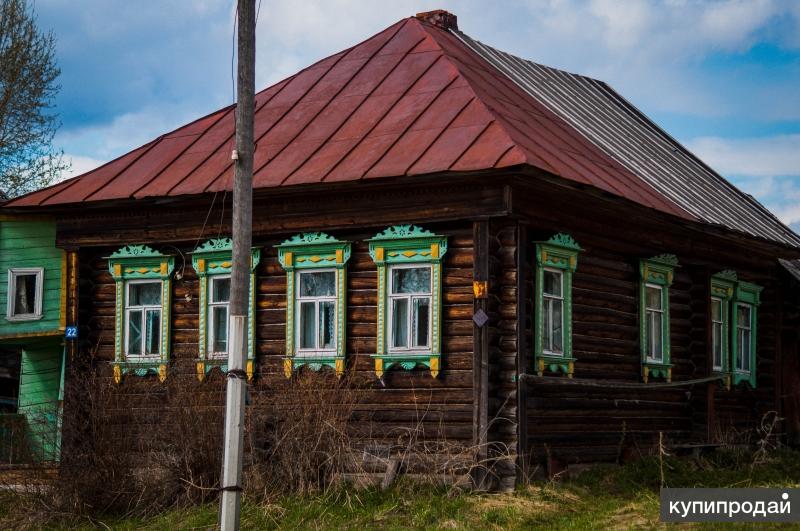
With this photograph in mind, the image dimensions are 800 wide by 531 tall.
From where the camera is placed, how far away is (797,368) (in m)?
23.9

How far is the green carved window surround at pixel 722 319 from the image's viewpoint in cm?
2042

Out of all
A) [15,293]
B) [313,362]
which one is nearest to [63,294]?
[15,293]

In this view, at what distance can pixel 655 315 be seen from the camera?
18.8 m

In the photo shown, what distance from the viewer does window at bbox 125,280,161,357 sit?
711 inches

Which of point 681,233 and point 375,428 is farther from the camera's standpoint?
point 681,233

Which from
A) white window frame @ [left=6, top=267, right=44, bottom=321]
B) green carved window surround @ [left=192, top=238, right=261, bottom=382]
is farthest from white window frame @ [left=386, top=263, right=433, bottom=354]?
white window frame @ [left=6, top=267, right=44, bottom=321]

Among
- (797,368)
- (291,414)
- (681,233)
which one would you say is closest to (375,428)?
(291,414)

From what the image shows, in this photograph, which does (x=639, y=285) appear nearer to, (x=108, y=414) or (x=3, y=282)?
(x=108, y=414)

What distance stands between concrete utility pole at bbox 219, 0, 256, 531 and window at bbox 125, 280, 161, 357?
5.71m

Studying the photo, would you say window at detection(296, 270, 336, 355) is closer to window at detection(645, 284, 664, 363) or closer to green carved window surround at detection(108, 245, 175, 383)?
green carved window surround at detection(108, 245, 175, 383)

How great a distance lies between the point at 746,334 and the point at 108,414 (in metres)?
11.1

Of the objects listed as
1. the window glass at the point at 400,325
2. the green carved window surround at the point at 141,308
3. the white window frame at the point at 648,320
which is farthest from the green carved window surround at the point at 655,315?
the green carved window surround at the point at 141,308

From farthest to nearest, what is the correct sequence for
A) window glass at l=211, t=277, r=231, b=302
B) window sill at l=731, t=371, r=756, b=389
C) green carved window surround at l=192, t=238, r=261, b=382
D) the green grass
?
window sill at l=731, t=371, r=756, b=389
window glass at l=211, t=277, r=231, b=302
green carved window surround at l=192, t=238, r=261, b=382
the green grass

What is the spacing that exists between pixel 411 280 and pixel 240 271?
391 centimetres
